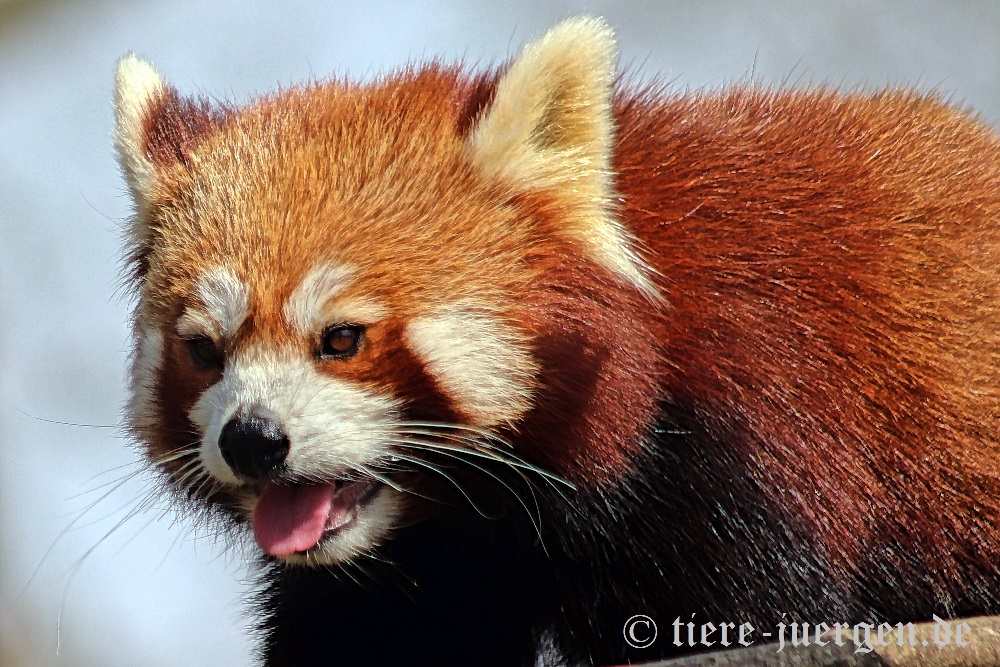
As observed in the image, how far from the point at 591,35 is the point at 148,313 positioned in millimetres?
1265

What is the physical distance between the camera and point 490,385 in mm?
2766

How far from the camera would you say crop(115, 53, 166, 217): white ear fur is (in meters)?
3.19

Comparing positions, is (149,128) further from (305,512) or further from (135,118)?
(305,512)

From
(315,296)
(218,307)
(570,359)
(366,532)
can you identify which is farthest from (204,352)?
(570,359)

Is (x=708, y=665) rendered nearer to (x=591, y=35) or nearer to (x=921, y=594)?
(x=921, y=594)

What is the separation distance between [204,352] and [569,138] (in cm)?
98

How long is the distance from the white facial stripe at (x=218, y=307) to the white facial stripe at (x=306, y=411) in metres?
0.08

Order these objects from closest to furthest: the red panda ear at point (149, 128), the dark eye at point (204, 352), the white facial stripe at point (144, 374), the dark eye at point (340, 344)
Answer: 1. the dark eye at point (340, 344)
2. the dark eye at point (204, 352)
3. the white facial stripe at point (144, 374)
4. the red panda ear at point (149, 128)

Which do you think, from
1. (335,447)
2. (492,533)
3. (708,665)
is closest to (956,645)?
(708,665)

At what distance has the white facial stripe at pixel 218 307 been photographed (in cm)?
272

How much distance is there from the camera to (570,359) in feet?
9.16

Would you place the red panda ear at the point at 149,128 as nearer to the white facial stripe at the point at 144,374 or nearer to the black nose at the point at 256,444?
the white facial stripe at the point at 144,374

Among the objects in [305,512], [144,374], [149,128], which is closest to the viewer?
[305,512]

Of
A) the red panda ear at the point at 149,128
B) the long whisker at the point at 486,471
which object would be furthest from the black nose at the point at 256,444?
the red panda ear at the point at 149,128
